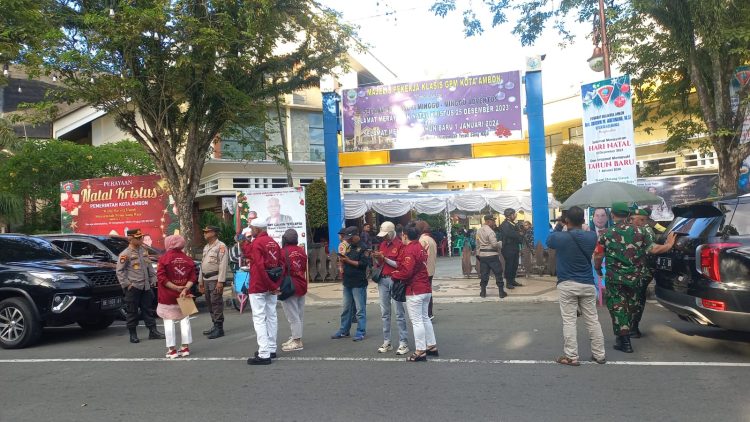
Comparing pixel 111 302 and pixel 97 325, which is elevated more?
pixel 111 302

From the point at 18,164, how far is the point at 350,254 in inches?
668

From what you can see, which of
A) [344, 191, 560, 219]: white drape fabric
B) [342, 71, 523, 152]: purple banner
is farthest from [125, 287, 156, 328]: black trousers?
[344, 191, 560, 219]: white drape fabric

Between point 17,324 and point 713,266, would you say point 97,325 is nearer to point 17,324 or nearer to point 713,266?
point 17,324

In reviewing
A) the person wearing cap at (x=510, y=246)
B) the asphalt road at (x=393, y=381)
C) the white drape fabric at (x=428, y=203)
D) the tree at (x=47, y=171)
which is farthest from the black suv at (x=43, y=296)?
the white drape fabric at (x=428, y=203)

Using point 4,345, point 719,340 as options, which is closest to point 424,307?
point 719,340

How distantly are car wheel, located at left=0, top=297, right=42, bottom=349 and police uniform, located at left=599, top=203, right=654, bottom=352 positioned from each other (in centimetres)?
768

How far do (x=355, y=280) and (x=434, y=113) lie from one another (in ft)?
25.1

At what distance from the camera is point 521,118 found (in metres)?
13.8

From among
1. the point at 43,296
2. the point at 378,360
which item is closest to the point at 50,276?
the point at 43,296

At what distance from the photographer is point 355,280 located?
7.65 m

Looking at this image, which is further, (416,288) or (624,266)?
(624,266)

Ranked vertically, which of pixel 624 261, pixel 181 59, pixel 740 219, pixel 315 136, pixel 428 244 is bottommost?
pixel 624 261

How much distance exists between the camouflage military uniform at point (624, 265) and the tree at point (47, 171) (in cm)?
1876

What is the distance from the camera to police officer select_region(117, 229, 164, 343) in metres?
8.09
